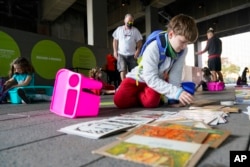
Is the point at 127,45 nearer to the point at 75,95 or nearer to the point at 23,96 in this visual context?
the point at 23,96

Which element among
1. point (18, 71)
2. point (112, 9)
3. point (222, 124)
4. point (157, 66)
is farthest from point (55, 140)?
point (112, 9)

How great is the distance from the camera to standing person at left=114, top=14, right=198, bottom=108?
142 centimetres

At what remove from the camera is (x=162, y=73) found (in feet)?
5.55

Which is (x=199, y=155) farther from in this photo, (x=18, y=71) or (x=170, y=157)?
(x=18, y=71)

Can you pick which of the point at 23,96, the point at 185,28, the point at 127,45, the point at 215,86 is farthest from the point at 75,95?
the point at 215,86

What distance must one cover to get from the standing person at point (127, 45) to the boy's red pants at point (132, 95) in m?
1.30

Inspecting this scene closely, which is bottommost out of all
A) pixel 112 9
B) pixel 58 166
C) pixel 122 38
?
pixel 58 166

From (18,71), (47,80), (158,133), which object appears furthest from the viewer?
(47,80)

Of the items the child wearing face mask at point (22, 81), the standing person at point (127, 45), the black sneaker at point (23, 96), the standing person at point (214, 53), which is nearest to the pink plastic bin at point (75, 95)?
the black sneaker at point (23, 96)

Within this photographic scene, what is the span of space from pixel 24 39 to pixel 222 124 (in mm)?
3788

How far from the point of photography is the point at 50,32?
9484 mm

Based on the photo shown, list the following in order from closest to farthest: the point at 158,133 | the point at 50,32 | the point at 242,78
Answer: the point at 158,133, the point at 242,78, the point at 50,32

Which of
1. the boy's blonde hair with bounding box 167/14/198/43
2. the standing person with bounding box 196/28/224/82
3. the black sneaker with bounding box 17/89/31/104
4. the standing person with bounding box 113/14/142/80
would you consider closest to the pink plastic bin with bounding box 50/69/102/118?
the boy's blonde hair with bounding box 167/14/198/43

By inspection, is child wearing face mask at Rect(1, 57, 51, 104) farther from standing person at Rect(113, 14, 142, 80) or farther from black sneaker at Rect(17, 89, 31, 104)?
standing person at Rect(113, 14, 142, 80)
